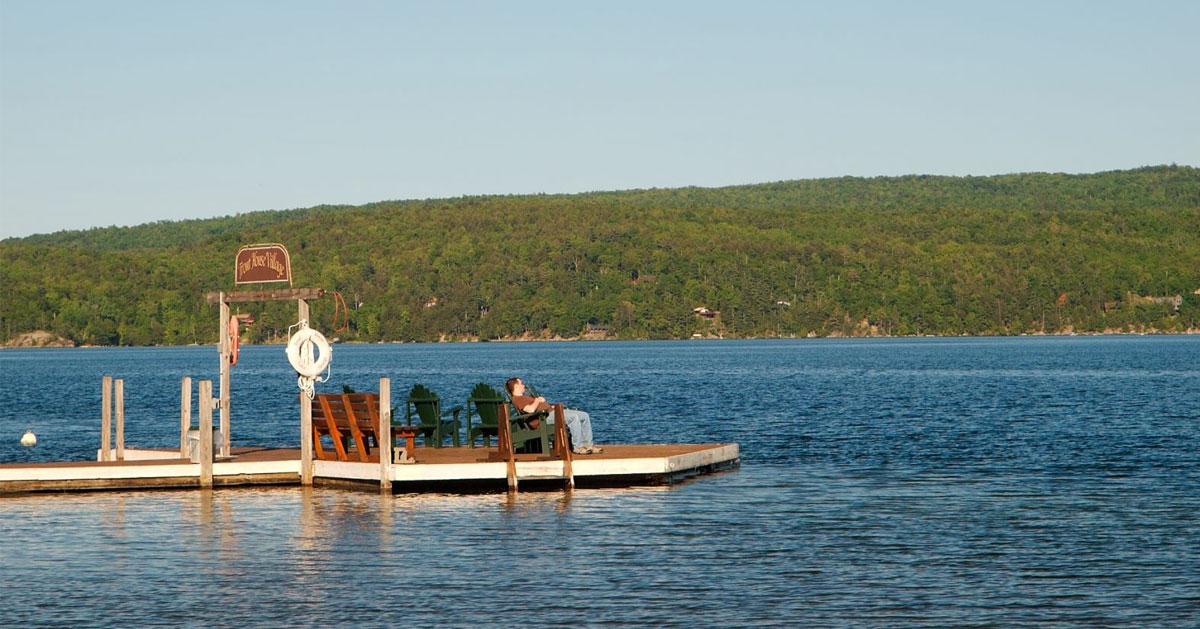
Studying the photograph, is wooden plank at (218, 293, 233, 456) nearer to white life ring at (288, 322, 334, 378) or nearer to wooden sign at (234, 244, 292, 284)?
wooden sign at (234, 244, 292, 284)

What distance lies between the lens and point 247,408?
194 feet

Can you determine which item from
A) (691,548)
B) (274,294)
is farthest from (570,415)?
(691,548)

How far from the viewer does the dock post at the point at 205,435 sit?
23969 millimetres

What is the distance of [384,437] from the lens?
23.1m

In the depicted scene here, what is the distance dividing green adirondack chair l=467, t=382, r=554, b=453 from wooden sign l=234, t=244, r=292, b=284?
366 cm

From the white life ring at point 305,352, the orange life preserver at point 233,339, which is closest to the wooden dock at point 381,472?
the white life ring at point 305,352

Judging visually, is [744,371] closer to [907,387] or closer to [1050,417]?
[907,387]

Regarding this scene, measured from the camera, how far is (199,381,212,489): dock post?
2397cm

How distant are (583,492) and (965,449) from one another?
14.2 metres

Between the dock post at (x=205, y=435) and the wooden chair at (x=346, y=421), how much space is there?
1678 millimetres

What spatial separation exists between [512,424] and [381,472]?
2137 mm

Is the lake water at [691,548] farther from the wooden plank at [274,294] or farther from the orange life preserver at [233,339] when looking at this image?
the wooden plank at [274,294]

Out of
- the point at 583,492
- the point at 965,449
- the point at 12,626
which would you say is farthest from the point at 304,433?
the point at 965,449

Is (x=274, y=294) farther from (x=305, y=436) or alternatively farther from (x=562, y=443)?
(x=562, y=443)
